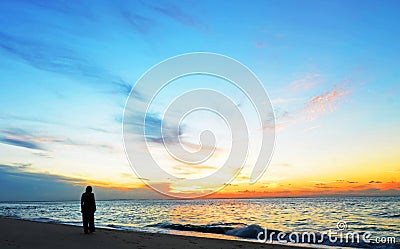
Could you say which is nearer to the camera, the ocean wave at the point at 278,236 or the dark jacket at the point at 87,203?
the dark jacket at the point at 87,203

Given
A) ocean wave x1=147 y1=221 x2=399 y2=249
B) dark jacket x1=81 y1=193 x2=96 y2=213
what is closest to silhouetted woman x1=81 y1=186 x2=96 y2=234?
dark jacket x1=81 y1=193 x2=96 y2=213

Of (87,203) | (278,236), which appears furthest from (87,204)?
(278,236)

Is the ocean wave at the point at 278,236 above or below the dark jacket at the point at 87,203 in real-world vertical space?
below

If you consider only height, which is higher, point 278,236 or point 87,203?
point 87,203

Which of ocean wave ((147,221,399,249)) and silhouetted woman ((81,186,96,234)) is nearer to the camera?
silhouetted woman ((81,186,96,234))

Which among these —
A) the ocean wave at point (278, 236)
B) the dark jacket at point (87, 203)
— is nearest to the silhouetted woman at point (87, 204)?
the dark jacket at point (87, 203)

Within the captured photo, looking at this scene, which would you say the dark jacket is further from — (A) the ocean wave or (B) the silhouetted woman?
(A) the ocean wave

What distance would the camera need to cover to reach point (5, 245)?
10.9m

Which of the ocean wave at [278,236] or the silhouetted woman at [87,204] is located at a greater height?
the silhouetted woman at [87,204]

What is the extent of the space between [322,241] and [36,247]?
15123 millimetres

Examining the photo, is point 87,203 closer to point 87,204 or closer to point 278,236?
point 87,204

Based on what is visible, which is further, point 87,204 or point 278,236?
point 278,236

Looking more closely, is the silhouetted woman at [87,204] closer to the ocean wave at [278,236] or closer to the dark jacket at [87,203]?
the dark jacket at [87,203]

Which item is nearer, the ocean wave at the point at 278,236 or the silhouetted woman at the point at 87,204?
Answer: the silhouetted woman at the point at 87,204
